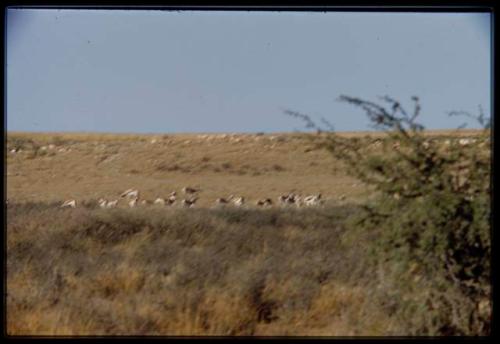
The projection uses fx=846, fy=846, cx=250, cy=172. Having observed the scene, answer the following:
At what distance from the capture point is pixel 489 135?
7137 millimetres

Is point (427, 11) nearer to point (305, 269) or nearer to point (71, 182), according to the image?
point (305, 269)

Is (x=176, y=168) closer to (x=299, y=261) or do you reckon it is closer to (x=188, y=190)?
(x=188, y=190)

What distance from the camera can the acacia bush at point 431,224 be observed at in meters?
7.20

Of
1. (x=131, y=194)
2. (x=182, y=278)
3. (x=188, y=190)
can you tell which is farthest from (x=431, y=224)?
(x=188, y=190)

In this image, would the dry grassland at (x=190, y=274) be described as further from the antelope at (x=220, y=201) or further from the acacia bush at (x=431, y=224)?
the antelope at (x=220, y=201)

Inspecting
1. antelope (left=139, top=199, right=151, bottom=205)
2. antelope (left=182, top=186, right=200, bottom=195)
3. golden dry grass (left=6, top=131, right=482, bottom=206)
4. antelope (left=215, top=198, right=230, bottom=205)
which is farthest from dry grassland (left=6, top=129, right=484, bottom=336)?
antelope (left=182, top=186, right=200, bottom=195)

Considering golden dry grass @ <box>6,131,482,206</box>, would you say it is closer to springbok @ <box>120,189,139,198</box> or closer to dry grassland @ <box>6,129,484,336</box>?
springbok @ <box>120,189,139,198</box>

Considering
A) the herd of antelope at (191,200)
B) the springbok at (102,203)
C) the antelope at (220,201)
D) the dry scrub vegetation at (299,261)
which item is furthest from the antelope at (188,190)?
the dry scrub vegetation at (299,261)

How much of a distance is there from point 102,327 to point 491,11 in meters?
4.26

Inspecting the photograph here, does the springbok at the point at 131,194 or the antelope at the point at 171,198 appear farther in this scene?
the springbok at the point at 131,194

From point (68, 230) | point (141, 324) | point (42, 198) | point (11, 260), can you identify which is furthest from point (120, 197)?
point (141, 324)

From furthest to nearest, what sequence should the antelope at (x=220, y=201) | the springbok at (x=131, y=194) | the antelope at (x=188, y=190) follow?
the antelope at (x=188, y=190), the springbok at (x=131, y=194), the antelope at (x=220, y=201)

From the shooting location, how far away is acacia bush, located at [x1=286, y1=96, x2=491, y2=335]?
7.20 m

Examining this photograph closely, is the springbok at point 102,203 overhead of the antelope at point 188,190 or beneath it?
beneath
